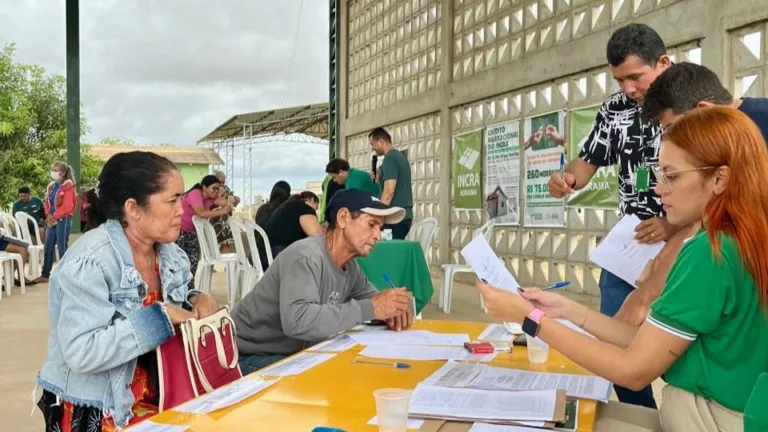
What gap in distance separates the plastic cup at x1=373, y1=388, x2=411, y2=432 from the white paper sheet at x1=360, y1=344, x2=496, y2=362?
1.93 feet

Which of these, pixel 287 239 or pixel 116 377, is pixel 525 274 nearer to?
pixel 287 239

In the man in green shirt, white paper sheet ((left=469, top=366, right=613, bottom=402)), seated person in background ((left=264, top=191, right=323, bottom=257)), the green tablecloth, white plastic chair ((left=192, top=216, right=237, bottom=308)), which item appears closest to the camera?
white paper sheet ((left=469, top=366, right=613, bottom=402))

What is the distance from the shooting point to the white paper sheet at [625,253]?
6.57 feet

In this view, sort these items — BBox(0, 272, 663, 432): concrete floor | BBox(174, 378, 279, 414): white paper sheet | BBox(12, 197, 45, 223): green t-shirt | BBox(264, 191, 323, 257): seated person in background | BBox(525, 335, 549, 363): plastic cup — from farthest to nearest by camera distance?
BBox(12, 197, 45, 223): green t-shirt < BBox(264, 191, 323, 257): seated person in background < BBox(0, 272, 663, 432): concrete floor < BBox(525, 335, 549, 363): plastic cup < BBox(174, 378, 279, 414): white paper sheet

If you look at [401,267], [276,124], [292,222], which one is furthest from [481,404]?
[276,124]

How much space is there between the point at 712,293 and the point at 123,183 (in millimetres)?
1414

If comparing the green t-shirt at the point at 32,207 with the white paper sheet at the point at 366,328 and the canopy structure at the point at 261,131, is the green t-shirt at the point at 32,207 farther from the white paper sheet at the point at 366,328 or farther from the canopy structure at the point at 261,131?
the white paper sheet at the point at 366,328

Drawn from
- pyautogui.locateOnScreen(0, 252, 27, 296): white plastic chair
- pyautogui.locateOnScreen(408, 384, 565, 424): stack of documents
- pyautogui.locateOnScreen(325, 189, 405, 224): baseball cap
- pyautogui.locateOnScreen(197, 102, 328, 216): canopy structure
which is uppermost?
pyautogui.locateOnScreen(197, 102, 328, 216): canopy structure

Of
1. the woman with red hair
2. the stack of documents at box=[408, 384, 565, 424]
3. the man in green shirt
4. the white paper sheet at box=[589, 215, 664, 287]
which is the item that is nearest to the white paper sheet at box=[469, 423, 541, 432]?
the stack of documents at box=[408, 384, 565, 424]

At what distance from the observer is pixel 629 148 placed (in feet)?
7.55

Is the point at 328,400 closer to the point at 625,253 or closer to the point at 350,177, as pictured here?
the point at 625,253

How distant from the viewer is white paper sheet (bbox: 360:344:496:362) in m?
1.71

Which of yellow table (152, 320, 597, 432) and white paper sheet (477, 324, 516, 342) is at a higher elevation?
white paper sheet (477, 324, 516, 342)

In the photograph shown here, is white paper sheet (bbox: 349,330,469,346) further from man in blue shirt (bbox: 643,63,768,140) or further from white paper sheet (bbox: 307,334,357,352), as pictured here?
man in blue shirt (bbox: 643,63,768,140)
